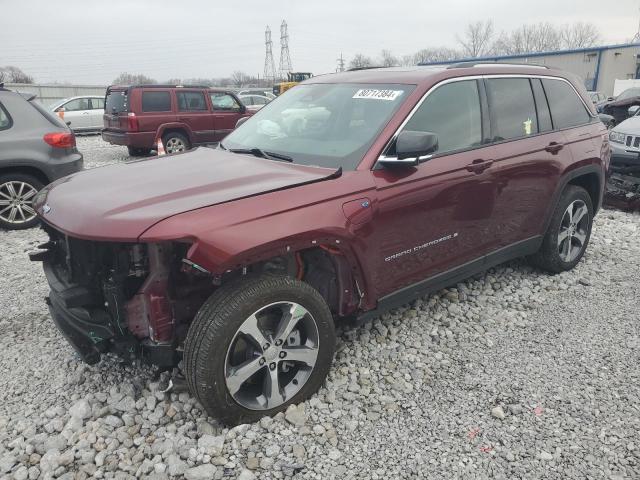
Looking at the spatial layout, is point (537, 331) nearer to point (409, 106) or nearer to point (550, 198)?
point (550, 198)

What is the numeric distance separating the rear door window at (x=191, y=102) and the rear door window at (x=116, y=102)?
1.25 meters

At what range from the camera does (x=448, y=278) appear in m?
3.64

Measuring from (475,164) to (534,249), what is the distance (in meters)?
1.26

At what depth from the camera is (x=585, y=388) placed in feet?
10.0

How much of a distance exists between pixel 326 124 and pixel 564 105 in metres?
2.41

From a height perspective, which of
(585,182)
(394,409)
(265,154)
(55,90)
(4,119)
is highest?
(55,90)

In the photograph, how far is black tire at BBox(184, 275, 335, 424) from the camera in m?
2.46

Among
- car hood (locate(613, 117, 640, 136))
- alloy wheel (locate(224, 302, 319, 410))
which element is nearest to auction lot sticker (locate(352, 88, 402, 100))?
alloy wheel (locate(224, 302, 319, 410))

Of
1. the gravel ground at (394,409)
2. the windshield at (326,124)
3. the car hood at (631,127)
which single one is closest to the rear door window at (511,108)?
the windshield at (326,124)

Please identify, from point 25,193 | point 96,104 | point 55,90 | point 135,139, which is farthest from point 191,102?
point 55,90

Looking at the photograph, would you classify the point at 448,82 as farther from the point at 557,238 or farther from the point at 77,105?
the point at 77,105

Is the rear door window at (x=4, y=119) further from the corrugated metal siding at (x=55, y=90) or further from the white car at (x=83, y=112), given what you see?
the corrugated metal siding at (x=55, y=90)

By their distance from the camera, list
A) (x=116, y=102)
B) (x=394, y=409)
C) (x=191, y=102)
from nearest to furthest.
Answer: (x=394, y=409)
(x=116, y=102)
(x=191, y=102)

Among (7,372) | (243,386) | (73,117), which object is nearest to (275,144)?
(243,386)
